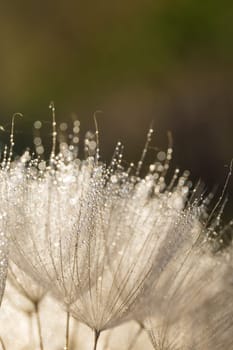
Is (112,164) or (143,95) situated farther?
(143,95)

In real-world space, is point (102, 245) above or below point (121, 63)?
below

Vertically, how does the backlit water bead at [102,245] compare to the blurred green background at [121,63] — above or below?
below

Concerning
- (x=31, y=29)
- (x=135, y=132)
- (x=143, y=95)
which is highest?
(x=31, y=29)

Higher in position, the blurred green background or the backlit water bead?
the blurred green background

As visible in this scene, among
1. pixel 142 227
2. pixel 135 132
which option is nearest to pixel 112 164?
pixel 142 227

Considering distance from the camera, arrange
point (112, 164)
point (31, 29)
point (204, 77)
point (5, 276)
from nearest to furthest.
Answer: point (5, 276), point (112, 164), point (204, 77), point (31, 29)

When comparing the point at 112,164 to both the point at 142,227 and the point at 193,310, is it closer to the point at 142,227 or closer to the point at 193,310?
the point at 142,227

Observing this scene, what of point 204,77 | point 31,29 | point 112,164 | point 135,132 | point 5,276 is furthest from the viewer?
point 31,29

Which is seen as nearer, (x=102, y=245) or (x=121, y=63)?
(x=102, y=245)
